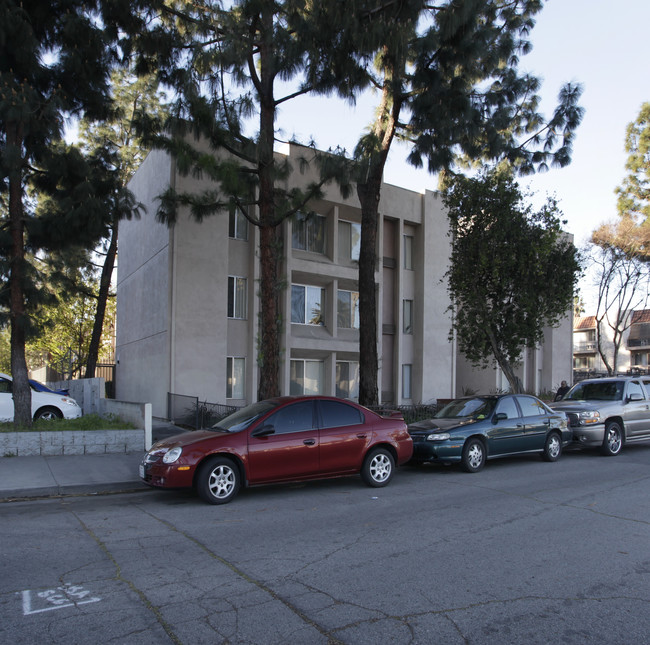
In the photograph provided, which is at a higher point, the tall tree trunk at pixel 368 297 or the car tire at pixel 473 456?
the tall tree trunk at pixel 368 297

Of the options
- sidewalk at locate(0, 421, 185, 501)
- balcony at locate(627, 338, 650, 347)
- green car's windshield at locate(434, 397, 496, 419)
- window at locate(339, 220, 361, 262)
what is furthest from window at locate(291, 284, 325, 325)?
balcony at locate(627, 338, 650, 347)

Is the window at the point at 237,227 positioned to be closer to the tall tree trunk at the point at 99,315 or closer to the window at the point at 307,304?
the window at the point at 307,304

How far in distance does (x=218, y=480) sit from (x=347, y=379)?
1563cm

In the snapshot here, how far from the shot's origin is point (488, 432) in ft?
37.2

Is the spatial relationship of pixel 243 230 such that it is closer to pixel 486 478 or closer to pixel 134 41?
pixel 134 41

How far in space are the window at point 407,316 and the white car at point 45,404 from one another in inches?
546

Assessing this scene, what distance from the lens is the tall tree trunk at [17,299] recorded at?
1284 centimetres

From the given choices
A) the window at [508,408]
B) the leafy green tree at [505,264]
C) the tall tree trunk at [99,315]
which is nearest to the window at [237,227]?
the leafy green tree at [505,264]

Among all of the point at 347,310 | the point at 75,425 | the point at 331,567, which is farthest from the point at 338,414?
the point at 347,310

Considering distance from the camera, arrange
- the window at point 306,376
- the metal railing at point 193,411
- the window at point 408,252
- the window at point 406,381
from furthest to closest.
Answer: the window at point 408,252 → the window at point 406,381 → the window at point 306,376 → the metal railing at point 193,411

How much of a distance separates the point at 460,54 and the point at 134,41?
8541 millimetres

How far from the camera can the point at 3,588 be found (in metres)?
4.96

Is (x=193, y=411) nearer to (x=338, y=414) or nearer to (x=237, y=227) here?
(x=237, y=227)

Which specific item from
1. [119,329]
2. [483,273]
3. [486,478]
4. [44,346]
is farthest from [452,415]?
[44,346]
